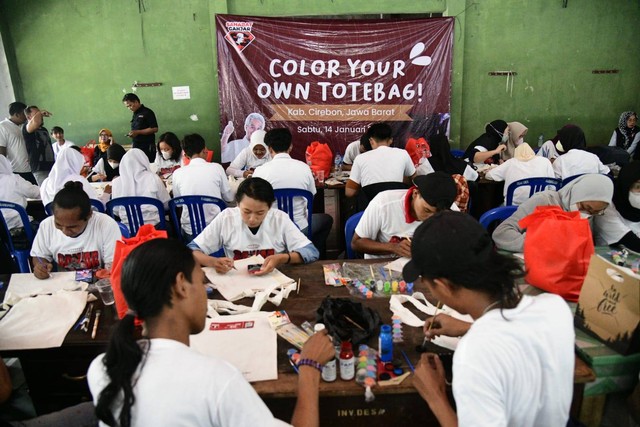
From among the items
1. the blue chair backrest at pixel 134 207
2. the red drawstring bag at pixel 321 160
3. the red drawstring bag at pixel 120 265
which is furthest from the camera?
the red drawstring bag at pixel 321 160

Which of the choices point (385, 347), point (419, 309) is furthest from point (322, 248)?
point (385, 347)

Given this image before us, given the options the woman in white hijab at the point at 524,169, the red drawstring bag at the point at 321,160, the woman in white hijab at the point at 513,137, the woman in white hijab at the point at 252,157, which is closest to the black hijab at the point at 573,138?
the woman in white hijab at the point at 513,137

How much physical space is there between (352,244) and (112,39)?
6.14 m

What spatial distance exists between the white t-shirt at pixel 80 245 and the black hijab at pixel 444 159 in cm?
332

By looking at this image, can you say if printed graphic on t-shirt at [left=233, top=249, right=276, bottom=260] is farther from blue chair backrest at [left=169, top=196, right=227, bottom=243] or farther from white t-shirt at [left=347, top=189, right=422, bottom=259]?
blue chair backrest at [left=169, top=196, right=227, bottom=243]

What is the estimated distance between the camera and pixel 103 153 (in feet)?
20.0

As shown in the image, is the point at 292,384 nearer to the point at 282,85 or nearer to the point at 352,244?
the point at 352,244

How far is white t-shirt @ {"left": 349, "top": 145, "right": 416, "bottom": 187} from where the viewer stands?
14.4 ft

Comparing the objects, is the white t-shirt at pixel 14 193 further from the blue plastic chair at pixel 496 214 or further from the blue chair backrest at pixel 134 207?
the blue plastic chair at pixel 496 214

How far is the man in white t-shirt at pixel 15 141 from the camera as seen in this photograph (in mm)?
5922

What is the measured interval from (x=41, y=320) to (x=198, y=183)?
85.4 inches

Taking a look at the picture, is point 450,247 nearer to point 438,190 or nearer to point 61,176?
point 438,190

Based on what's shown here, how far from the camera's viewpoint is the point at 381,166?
438 cm

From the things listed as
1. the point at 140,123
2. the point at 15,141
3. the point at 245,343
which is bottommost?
the point at 245,343
